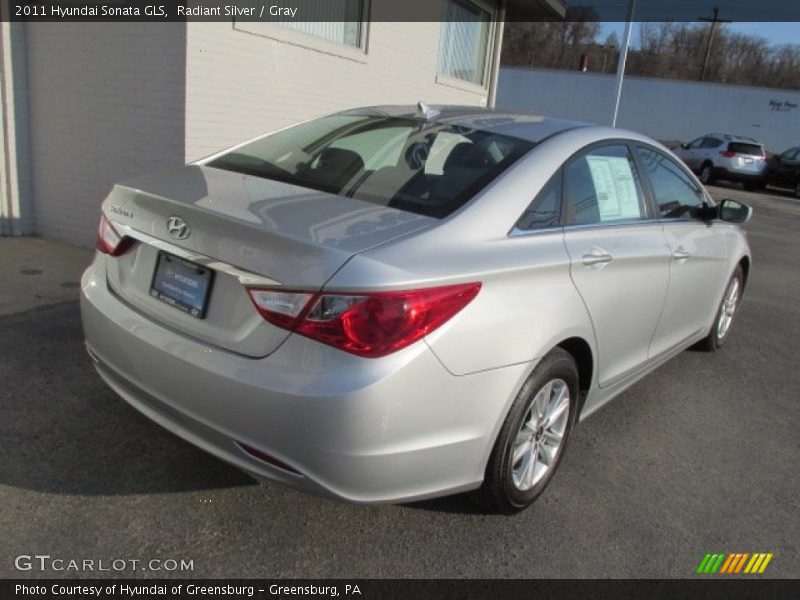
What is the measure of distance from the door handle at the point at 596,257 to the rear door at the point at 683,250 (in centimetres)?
82

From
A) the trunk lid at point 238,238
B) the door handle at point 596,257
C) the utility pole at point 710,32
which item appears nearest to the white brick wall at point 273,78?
the trunk lid at point 238,238

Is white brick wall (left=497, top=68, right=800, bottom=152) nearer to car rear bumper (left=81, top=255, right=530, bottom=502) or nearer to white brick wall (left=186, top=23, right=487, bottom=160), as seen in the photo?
white brick wall (left=186, top=23, right=487, bottom=160)

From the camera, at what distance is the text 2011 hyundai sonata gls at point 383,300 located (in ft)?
7.12

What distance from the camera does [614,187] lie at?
11.4 feet

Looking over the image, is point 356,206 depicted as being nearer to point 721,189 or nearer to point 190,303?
point 190,303

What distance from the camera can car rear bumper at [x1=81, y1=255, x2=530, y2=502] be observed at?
2143 millimetres

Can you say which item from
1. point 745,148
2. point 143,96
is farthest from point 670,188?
point 745,148

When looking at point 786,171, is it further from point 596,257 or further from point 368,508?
point 368,508

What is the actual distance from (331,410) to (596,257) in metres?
1.48

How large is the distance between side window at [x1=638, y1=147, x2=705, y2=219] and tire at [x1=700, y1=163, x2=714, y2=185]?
63.8ft

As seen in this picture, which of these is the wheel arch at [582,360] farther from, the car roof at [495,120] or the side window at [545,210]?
the car roof at [495,120]

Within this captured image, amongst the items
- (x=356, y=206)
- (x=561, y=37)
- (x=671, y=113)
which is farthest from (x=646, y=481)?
(x=561, y=37)
